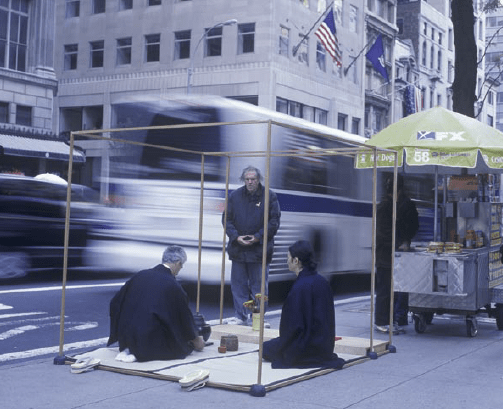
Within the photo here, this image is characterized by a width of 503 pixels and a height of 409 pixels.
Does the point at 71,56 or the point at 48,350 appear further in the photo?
the point at 71,56

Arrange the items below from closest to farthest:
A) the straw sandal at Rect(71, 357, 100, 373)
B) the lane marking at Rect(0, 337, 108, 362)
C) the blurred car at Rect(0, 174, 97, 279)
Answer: the straw sandal at Rect(71, 357, 100, 373), the lane marking at Rect(0, 337, 108, 362), the blurred car at Rect(0, 174, 97, 279)

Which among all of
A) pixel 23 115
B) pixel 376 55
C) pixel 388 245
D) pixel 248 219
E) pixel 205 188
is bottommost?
pixel 388 245

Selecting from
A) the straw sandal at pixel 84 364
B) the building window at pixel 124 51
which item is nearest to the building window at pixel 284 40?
the building window at pixel 124 51

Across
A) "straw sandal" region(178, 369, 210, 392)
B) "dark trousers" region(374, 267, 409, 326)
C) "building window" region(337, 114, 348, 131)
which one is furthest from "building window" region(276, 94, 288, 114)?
"straw sandal" region(178, 369, 210, 392)

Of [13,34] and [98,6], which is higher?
[98,6]

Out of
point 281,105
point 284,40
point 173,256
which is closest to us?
point 173,256

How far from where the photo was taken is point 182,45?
44062mm

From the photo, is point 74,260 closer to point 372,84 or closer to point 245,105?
point 245,105

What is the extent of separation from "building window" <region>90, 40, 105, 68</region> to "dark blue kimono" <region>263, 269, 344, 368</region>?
40981mm

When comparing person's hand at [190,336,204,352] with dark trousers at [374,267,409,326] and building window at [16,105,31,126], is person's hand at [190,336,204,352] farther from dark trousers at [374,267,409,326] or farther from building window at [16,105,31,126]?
building window at [16,105,31,126]

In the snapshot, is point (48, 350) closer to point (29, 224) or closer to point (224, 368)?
point (224, 368)

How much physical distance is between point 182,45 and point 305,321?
3779cm

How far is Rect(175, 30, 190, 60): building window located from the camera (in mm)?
43812

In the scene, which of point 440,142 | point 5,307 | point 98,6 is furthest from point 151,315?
point 98,6
